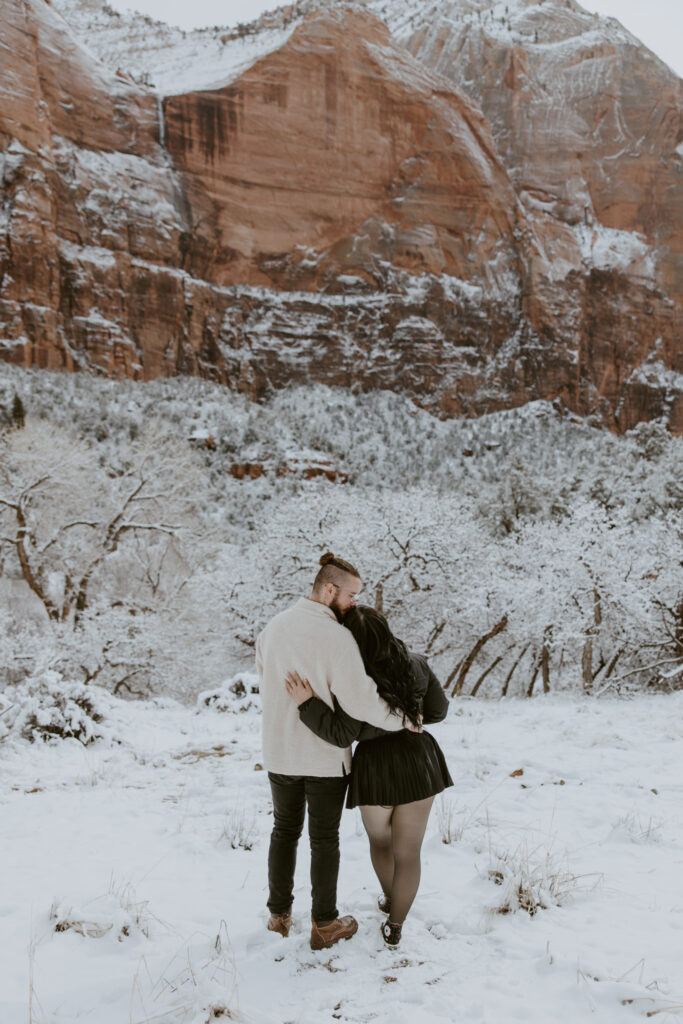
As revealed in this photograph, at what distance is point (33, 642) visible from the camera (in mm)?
15734

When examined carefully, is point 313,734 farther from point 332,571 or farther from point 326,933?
point 326,933

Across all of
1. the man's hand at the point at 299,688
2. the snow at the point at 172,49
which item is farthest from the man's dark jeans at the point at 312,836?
the snow at the point at 172,49

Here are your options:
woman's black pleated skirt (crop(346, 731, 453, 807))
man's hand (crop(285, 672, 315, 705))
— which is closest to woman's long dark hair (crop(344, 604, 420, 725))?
woman's black pleated skirt (crop(346, 731, 453, 807))

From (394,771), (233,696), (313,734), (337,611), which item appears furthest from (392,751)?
(233,696)

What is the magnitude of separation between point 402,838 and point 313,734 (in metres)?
0.62

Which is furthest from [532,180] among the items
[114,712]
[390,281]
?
[114,712]

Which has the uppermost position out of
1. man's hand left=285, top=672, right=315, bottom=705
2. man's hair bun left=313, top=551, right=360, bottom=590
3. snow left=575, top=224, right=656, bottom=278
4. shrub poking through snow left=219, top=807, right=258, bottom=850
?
snow left=575, top=224, right=656, bottom=278

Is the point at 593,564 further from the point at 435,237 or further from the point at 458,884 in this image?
the point at 435,237

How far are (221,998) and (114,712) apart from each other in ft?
22.5

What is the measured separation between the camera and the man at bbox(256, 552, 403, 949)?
2713 millimetres

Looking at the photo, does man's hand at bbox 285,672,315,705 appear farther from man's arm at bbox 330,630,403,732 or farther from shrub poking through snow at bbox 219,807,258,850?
shrub poking through snow at bbox 219,807,258,850

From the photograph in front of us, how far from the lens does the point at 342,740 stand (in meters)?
2.68

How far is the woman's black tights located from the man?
0.19 m

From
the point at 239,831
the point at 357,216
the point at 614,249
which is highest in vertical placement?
the point at 357,216
